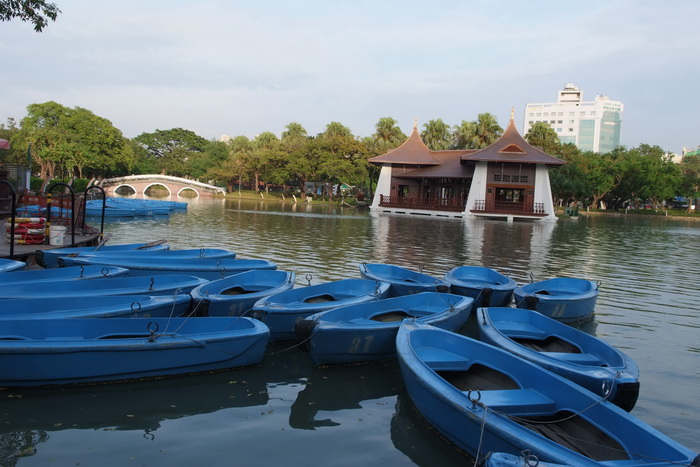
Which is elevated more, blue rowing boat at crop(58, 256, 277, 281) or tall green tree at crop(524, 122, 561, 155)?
tall green tree at crop(524, 122, 561, 155)

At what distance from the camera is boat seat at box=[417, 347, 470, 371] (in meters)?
6.09

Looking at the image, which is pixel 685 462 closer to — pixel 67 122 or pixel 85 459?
pixel 85 459

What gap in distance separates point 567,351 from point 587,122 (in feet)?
543

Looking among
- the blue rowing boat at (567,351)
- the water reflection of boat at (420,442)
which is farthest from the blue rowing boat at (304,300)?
the water reflection of boat at (420,442)

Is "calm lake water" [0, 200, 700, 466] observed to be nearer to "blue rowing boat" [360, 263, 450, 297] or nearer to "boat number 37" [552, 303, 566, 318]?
"boat number 37" [552, 303, 566, 318]

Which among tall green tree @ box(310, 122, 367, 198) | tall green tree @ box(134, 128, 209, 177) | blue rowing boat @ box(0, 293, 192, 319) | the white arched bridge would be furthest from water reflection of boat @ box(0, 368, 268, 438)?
tall green tree @ box(134, 128, 209, 177)

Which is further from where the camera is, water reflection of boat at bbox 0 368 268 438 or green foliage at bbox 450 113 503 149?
green foliage at bbox 450 113 503 149

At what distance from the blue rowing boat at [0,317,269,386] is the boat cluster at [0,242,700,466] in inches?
0.6

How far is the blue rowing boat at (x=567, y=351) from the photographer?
5.25 metres

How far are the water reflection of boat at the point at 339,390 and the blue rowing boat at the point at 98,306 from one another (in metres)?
2.37

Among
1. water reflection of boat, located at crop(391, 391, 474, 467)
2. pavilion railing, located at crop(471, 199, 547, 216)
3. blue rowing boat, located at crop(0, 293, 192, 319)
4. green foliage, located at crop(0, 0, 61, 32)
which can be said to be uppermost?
green foliage, located at crop(0, 0, 61, 32)

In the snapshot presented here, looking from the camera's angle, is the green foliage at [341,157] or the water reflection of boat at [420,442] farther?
the green foliage at [341,157]

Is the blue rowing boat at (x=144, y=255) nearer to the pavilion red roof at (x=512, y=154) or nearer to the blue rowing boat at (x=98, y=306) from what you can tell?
the blue rowing boat at (x=98, y=306)

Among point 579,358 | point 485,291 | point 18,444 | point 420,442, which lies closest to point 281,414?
point 420,442
